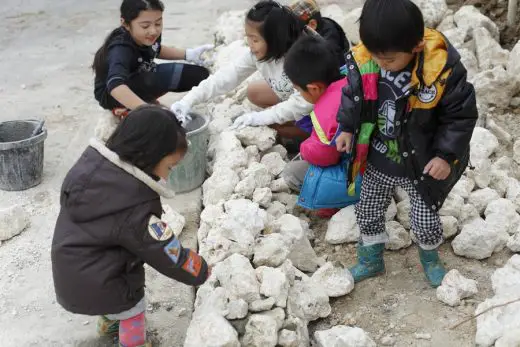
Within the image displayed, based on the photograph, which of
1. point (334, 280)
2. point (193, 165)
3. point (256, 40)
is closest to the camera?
point (334, 280)

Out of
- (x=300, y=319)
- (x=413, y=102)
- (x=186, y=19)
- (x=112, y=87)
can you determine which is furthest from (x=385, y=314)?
(x=186, y=19)

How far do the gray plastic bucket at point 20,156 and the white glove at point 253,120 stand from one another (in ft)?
3.63

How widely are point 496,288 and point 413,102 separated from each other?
0.81 m

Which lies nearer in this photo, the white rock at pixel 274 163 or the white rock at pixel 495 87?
the white rock at pixel 274 163

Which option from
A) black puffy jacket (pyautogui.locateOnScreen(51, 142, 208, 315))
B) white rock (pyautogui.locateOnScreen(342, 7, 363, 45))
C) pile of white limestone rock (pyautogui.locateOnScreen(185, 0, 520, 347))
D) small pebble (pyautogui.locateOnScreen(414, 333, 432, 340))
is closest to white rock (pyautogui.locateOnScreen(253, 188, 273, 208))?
pile of white limestone rock (pyautogui.locateOnScreen(185, 0, 520, 347))

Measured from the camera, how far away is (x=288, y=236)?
8.82ft

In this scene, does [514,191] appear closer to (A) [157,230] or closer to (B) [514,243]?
(B) [514,243]

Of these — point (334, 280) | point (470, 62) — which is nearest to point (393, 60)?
point (334, 280)

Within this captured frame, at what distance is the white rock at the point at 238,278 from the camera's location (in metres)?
2.29

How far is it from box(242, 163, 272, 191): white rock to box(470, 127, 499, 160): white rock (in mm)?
1083

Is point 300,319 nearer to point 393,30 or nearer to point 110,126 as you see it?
point 393,30

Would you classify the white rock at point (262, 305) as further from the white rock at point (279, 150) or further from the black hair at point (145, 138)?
the white rock at point (279, 150)

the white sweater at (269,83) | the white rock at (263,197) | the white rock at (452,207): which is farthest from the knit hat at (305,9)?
the white rock at (452,207)

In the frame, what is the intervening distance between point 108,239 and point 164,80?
2.10 meters
